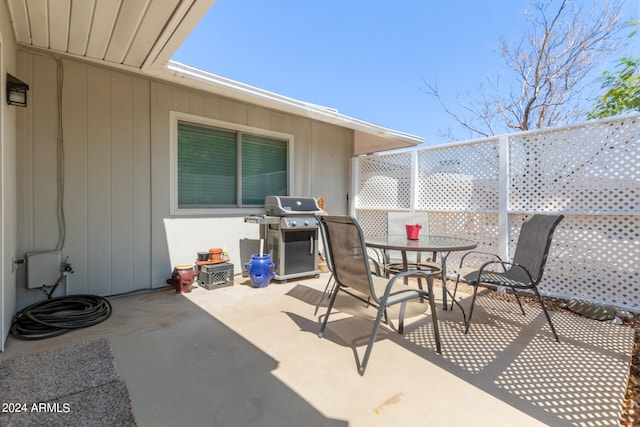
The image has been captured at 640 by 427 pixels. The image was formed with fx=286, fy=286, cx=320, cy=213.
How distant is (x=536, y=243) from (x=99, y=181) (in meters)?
4.56

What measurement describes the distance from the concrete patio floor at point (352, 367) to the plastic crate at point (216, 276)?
1.98 ft

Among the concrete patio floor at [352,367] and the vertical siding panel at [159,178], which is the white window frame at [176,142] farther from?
the concrete patio floor at [352,367]

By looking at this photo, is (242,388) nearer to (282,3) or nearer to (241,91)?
(241,91)

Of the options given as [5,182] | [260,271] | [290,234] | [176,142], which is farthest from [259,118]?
[5,182]

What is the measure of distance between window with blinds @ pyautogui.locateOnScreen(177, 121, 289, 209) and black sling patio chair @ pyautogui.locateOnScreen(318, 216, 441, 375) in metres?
2.40

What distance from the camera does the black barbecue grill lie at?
3938mm

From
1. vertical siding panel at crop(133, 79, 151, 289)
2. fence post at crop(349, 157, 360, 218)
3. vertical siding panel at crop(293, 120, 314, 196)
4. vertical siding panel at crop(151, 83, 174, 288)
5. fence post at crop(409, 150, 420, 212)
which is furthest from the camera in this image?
fence post at crop(349, 157, 360, 218)

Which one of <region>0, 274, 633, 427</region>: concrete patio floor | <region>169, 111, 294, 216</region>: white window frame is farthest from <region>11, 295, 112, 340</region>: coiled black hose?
<region>169, 111, 294, 216</region>: white window frame

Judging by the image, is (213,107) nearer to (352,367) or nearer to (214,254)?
(214,254)

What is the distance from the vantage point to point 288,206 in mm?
4074

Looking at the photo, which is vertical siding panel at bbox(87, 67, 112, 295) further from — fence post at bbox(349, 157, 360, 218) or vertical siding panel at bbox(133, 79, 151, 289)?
fence post at bbox(349, 157, 360, 218)

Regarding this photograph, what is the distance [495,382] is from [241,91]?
3792 mm

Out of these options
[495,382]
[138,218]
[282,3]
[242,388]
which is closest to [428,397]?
[495,382]

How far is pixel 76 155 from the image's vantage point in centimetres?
311
